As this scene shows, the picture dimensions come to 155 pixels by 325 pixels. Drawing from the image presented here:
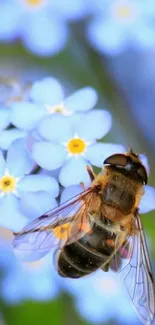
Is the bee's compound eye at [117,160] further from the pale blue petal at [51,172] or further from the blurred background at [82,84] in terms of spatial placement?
the blurred background at [82,84]

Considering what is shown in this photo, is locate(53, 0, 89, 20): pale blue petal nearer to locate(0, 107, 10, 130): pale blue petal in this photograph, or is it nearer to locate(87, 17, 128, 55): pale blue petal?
locate(87, 17, 128, 55): pale blue petal

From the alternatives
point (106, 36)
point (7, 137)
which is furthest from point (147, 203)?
point (106, 36)

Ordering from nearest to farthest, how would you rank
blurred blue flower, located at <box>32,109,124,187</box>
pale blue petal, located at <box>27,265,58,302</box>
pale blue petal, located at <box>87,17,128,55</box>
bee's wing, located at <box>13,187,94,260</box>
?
bee's wing, located at <box>13,187,94,260</box>, blurred blue flower, located at <box>32,109,124,187</box>, pale blue petal, located at <box>27,265,58,302</box>, pale blue petal, located at <box>87,17,128,55</box>

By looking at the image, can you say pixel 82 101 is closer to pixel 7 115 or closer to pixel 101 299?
pixel 7 115

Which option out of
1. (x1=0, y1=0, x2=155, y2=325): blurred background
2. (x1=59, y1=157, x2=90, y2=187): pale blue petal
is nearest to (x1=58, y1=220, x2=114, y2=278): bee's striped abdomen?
(x1=59, y1=157, x2=90, y2=187): pale blue petal

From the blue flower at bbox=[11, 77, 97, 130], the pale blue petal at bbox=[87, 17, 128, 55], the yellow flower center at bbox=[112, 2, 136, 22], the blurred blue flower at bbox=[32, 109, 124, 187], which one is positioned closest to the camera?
the blurred blue flower at bbox=[32, 109, 124, 187]

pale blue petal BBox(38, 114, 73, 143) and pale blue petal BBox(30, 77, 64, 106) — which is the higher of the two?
pale blue petal BBox(30, 77, 64, 106)

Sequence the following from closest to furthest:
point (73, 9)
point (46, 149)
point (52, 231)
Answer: point (52, 231), point (46, 149), point (73, 9)

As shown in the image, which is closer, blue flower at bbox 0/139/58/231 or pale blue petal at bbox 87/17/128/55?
blue flower at bbox 0/139/58/231
